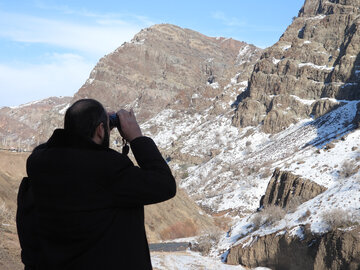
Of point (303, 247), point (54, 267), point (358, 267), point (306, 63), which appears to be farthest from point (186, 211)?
point (306, 63)

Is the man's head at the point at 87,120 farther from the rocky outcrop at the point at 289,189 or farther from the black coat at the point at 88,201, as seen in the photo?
the rocky outcrop at the point at 289,189

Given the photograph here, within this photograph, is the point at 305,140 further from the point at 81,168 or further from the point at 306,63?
the point at 81,168

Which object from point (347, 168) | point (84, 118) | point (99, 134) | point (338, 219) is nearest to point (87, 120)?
point (84, 118)

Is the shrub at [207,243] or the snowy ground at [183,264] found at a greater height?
the snowy ground at [183,264]

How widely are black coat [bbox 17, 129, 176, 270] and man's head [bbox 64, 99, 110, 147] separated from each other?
0.15 metres

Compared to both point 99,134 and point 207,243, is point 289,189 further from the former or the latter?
point 99,134

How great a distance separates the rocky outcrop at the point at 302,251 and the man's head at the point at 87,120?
21759mm

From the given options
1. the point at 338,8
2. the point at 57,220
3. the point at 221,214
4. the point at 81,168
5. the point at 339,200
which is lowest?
the point at 221,214

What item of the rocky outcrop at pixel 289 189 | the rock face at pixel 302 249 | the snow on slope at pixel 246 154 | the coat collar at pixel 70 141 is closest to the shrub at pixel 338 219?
the rock face at pixel 302 249

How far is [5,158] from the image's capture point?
187 ft

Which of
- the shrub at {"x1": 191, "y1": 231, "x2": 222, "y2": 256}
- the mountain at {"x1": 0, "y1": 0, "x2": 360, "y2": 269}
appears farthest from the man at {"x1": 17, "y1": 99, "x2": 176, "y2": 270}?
the shrub at {"x1": 191, "y1": 231, "x2": 222, "y2": 256}

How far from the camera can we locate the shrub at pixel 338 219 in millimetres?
24023

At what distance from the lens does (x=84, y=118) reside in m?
3.04

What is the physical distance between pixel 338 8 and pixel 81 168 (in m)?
159
